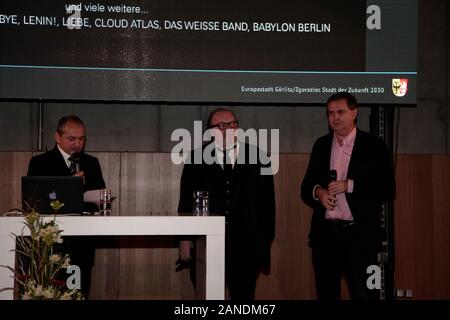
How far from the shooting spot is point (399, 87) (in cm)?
492

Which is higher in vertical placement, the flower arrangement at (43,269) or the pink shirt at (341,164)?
the pink shirt at (341,164)

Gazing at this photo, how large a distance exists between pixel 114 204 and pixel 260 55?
1.62m

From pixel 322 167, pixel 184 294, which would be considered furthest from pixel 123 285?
pixel 322 167

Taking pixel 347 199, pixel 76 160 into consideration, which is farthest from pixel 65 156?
pixel 347 199

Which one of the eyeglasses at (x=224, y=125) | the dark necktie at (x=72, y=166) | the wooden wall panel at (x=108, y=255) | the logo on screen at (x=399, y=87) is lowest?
the wooden wall panel at (x=108, y=255)

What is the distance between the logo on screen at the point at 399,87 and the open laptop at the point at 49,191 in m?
2.61

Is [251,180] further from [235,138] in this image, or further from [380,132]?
[380,132]

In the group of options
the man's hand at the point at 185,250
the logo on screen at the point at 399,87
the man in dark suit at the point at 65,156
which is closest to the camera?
the man's hand at the point at 185,250

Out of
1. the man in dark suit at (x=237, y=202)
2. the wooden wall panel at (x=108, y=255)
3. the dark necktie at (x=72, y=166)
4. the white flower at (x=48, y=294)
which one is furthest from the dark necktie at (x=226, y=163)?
the white flower at (x=48, y=294)

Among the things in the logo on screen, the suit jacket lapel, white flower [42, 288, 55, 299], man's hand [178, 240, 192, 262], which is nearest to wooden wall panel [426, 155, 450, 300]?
the logo on screen

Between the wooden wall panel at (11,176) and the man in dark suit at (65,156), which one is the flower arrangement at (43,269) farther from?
the wooden wall panel at (11,176)

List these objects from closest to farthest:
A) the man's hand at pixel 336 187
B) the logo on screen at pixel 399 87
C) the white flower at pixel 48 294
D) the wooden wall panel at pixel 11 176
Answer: the white flower at pixel 48 294, the man's hand at pixel 336 187, the wooden wall panel at pixel 11 176, the logo on screen at pixel 399 87

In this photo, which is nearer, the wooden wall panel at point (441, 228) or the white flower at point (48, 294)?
the white flower at point (48, 294)

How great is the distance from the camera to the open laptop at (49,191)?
3494 mm
